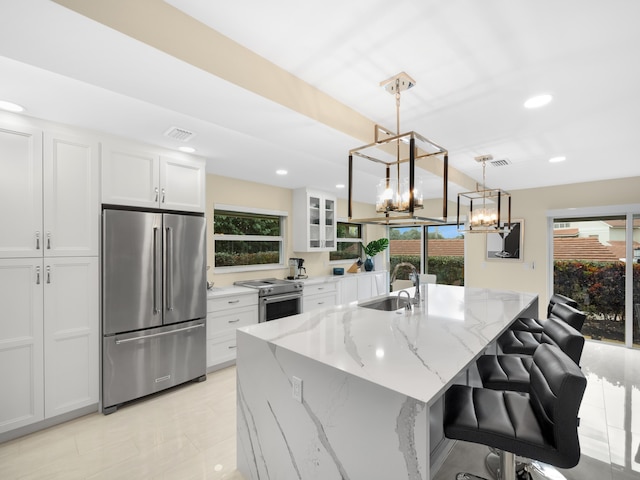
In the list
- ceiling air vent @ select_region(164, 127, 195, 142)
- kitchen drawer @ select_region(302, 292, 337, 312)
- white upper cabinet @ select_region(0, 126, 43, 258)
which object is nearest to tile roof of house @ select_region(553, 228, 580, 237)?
kitchen drawer @ select_region(302, 292, 337, 312)

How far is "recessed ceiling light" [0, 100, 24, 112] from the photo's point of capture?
6.97ft

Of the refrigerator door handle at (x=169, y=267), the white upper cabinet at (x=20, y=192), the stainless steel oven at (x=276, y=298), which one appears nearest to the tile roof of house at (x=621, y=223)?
the stainless steel oven at (x=276, y=298)

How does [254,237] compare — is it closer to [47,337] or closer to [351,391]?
[47,337]

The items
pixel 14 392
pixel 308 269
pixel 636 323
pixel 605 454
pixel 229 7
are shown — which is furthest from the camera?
pixel 308 269

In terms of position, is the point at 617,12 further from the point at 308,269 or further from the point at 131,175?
the point at 308,269

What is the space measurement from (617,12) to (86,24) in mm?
2269

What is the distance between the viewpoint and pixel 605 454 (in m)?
2.12

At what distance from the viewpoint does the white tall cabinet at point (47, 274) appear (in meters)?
2.28

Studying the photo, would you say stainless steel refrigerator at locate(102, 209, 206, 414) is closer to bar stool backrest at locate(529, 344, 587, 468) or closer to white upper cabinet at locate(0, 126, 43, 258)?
white upper cabinet at locate(0, 126, 43, 258)

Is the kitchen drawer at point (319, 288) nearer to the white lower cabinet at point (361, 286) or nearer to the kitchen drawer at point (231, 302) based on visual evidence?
the white lower cabinet at point (361, 286)

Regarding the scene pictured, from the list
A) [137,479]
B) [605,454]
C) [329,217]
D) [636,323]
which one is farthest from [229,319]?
[636,323]

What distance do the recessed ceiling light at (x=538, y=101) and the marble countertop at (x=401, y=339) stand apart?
1597 millimetres

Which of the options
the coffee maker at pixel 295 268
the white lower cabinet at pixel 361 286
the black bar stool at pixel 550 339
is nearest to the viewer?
the black bar stool at pixel 550 339

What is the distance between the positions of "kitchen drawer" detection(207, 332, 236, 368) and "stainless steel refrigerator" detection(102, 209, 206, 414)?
0.19 metres
